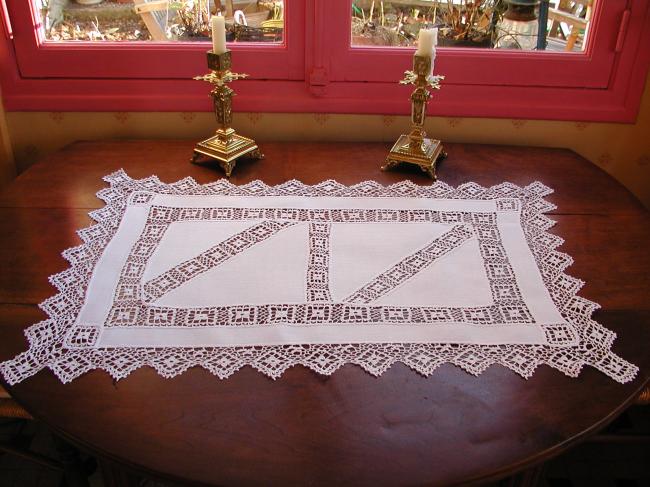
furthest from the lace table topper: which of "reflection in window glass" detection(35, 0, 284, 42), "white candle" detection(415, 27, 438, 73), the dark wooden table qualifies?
"reflection in window glass" detection(35, 0, 284, 42)

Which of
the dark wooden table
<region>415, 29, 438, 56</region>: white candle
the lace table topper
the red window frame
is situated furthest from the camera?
the red window frame

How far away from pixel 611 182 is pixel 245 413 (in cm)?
114

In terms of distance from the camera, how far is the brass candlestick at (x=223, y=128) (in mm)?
1511

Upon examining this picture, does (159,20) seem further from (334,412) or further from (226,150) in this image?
(334,412)

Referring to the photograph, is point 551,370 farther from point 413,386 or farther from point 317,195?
point 317,195

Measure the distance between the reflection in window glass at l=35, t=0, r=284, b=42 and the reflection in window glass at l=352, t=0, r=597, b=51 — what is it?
27 centimetres

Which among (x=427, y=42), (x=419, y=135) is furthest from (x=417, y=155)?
(x=427, y=42)

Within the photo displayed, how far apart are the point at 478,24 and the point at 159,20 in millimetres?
891

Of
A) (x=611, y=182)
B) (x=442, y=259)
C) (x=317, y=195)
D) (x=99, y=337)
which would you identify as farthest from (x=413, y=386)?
(x=611, y=182)

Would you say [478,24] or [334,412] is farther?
[478,24]

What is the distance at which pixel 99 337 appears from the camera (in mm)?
1033

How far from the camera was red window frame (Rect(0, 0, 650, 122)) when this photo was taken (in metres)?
1.70

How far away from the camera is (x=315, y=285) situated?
1.18 m

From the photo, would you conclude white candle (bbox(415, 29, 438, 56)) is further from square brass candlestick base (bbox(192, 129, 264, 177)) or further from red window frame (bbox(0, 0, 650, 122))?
square brass candlestick base (bbox(192, 129, 264, 177))
